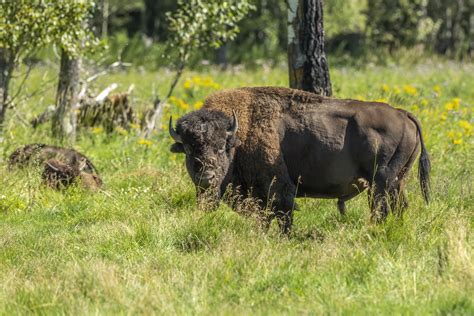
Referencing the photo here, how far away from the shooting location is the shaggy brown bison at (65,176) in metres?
10.5

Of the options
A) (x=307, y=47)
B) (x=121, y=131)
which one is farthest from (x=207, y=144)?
(x=121, y=131)

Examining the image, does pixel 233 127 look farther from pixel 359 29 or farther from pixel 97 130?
pixel 359 29

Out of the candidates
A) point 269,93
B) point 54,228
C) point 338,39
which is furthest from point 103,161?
point 338,39

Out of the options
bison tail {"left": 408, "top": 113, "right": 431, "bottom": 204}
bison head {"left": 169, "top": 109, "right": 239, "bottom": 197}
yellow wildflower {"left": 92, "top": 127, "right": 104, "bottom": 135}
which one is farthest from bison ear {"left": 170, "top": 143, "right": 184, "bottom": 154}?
yellow wildflower {"left": 92, "top": 127, "right": 104, "bottom": 135}

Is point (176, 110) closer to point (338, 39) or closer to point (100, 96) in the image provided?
point (100, 96)

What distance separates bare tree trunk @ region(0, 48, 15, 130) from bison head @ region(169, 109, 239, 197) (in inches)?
168

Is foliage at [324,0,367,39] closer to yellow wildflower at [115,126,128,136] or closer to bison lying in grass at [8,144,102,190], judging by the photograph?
yellow wildflower at [115,126,128,136]

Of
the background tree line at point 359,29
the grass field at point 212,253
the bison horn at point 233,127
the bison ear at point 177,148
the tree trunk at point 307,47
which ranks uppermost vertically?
the tree trunk at point 307,47

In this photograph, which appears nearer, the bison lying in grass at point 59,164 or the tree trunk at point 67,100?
the bison lying in grass at point 59,164

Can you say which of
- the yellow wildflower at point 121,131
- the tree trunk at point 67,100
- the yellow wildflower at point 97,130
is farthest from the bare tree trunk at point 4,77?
the yellow wildflower at point 121,131

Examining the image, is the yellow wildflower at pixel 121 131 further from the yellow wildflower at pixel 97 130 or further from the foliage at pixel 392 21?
the foliage at pixel 392 21

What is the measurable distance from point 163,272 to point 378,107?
3071mm

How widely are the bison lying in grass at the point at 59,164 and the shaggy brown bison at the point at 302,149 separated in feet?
9.01

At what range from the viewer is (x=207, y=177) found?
7836 mm
